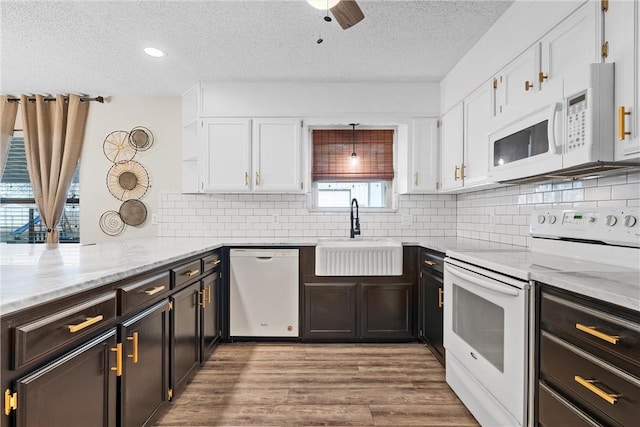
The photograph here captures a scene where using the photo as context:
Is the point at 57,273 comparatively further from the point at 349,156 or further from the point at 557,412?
the point at 349,156

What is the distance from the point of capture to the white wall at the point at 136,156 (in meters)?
3.77

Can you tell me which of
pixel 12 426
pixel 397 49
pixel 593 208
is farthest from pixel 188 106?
pixel 593 208

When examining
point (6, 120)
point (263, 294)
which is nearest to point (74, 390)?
point (263, 294)

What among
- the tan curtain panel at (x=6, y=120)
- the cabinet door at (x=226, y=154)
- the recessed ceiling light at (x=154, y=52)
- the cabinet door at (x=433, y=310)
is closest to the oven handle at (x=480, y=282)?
the cabinet door at (x=433, y=310)

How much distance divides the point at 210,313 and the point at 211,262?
1.34 ft

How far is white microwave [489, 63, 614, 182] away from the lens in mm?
1407

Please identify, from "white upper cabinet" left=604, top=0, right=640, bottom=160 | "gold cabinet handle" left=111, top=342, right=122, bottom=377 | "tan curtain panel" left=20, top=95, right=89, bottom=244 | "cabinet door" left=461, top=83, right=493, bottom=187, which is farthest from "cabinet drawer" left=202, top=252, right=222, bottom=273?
"white upper cabinet" left=604, top=0, right=640, bottom=160

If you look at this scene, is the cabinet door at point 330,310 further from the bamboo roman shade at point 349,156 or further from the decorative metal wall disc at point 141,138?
the decorative metal wall disc at point 141,138

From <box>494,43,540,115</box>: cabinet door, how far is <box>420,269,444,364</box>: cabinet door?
1.27 meters

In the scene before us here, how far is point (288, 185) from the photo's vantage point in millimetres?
3402

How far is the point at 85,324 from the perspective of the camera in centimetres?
122

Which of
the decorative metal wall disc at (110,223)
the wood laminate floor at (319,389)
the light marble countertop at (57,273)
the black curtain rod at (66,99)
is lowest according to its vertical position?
the wood laminate floor at (319,389)

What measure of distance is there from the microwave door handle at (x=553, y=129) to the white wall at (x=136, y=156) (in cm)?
335

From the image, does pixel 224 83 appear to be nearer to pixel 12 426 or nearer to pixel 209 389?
pixel 209 389
